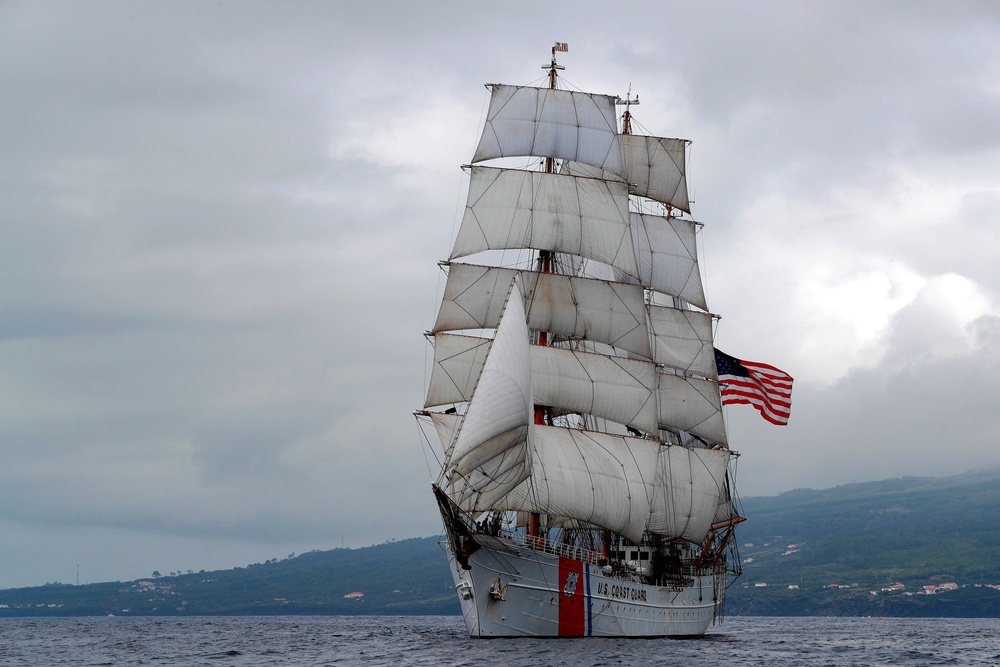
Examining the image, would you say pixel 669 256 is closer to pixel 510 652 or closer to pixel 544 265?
pixel 544 265

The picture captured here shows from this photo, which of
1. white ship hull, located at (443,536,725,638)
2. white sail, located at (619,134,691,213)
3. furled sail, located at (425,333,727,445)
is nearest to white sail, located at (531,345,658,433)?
furled sail, located at (425,333,727,445)

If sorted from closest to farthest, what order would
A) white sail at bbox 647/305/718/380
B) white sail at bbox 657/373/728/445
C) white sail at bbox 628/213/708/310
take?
1. white sail at bbox 657/373/728/445
2. white sail at bbox 647/305/718/380
3. white sail at bbox 628/213/708/310

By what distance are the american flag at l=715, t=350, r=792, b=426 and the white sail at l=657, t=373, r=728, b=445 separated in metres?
3.07

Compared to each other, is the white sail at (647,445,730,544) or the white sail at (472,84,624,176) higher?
the white sail at (472,84,624,176)

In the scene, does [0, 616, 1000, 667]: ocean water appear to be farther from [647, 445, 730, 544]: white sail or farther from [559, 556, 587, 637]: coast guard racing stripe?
[647, 445, 730, 544]: white sail

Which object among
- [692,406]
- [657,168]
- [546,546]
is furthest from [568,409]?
[657,168]

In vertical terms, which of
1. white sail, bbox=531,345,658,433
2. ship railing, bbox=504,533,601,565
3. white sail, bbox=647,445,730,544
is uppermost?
white sail, bbox=531,345,658,433

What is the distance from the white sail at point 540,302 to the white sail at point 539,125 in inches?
374

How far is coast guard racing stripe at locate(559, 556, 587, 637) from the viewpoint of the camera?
7175 cm

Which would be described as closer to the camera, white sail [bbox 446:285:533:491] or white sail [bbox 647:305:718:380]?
white sail [bbox 446:285:533:491]

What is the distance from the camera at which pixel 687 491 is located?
9619 cm

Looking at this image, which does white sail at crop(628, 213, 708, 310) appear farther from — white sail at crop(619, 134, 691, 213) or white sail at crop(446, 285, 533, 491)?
white sail at crop(446, 285, 533, 491)

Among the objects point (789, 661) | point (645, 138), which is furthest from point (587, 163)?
point (789, 661)

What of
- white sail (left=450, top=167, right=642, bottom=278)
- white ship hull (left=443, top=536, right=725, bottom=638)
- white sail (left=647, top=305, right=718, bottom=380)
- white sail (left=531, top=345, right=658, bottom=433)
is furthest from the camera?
white sail (left=647, top=305, right=718, bottom=380)
